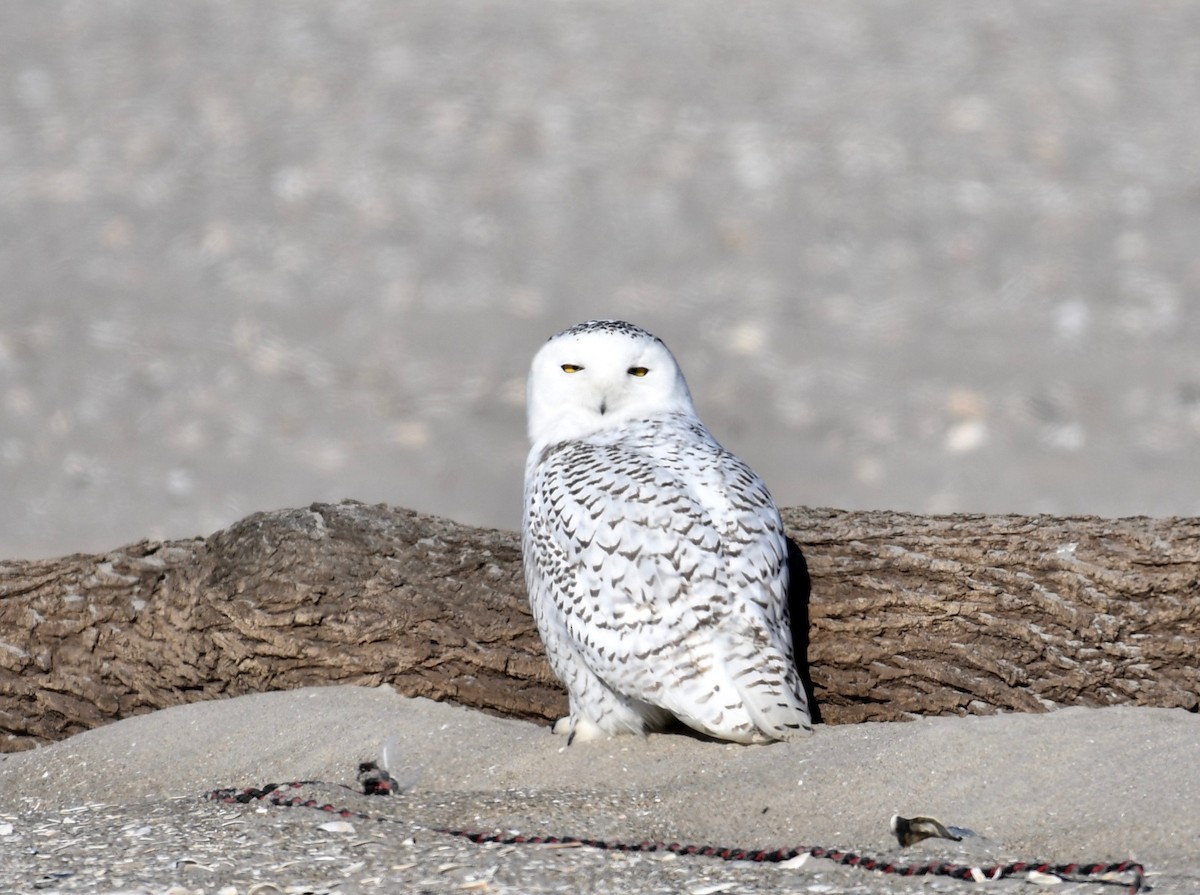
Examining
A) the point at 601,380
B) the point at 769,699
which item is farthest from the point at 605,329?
the point at 769,699

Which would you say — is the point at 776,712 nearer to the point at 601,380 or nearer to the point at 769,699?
the point at 769,699

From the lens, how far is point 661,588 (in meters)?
3.21

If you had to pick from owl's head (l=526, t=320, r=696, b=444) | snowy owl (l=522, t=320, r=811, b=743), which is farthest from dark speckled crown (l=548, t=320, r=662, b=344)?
snowy owl (l=522, t=320, r=811, b=743)

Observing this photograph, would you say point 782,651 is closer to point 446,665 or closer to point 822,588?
point 822,588

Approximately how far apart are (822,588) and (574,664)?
712 mm

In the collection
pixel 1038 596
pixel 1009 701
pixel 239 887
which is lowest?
pixel 239 887

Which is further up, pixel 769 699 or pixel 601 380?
pixel 601 380

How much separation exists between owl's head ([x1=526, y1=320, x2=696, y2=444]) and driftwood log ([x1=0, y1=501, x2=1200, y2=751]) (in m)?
0.41

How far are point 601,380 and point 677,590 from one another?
72 centimetres

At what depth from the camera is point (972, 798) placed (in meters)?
2.86

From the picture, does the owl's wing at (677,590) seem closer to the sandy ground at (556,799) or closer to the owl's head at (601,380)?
the sandy ground at (556,799)

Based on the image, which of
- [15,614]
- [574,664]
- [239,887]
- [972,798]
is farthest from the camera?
[15,614]

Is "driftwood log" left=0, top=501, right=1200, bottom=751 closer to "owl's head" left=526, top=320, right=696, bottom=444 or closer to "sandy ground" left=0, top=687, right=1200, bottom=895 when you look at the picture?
"sandy ground" left=0, top=687, right=1200, bottom=895

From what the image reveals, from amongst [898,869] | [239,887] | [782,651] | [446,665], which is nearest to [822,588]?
[782,651]
